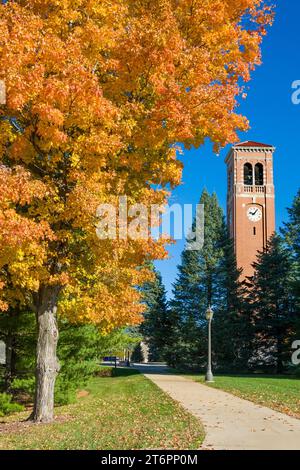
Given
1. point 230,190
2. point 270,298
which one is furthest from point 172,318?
point 230,190

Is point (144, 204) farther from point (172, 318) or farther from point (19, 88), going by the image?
point (172, 318)

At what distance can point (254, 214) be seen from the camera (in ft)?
195

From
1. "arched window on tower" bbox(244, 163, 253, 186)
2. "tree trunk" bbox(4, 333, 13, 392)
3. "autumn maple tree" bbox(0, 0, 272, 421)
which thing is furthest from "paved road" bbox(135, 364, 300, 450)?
"arched window on tower" bbox(244, 163, 253, 186)

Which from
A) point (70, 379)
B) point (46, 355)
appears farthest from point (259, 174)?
point (46, 355)

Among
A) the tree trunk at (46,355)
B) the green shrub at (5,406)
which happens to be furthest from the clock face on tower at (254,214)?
the tree trunk at (46,355)

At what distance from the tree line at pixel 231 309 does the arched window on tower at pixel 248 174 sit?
17.9 meters

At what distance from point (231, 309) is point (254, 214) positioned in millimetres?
20827

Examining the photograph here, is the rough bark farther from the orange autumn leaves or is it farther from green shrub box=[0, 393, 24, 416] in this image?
the orange autumn leaves

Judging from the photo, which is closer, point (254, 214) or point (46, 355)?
point (46, 355)

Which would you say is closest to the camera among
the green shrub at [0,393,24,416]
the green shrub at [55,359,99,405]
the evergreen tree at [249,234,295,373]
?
the green shrub at [0,393,24,416]

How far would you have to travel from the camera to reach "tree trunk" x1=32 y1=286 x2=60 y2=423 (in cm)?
1104

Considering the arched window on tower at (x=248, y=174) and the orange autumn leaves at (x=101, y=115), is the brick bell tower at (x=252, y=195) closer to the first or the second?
the arched window on tower at (x=248, y=174)

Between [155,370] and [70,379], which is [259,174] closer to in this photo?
[155,370]

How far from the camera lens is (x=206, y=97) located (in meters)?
9.65
